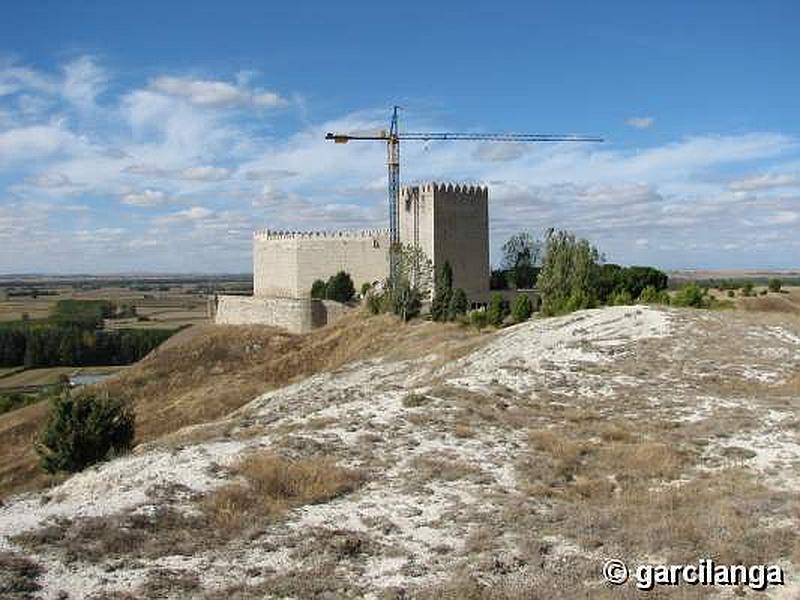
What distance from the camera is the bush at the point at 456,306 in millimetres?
37806

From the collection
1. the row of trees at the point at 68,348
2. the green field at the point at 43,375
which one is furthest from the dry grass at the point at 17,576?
the row of trees at the point at 68,348

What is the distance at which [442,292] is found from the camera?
40812 mm

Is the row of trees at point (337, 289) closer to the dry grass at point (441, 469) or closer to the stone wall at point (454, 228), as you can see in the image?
the stone wall at point (454, 228)

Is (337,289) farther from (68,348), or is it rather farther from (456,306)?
(68,348)

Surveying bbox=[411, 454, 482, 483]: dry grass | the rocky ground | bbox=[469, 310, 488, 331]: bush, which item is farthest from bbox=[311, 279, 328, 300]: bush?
bbox=[411, 454, 482, 483]: dry grass

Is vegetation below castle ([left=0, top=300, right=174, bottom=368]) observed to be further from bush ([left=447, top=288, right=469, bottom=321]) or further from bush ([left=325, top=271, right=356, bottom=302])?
bush ([left=447, top=288, right=469, bottom=321])

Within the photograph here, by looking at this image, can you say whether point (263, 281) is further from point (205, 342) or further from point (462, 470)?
point (462, 470)

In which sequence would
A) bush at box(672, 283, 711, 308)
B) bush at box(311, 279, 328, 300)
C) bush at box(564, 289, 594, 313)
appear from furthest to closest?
bush at box(311, 279, 328, 300), bush at box(672, 283, 711, 308), bush at box(564, 289, 594, 313)

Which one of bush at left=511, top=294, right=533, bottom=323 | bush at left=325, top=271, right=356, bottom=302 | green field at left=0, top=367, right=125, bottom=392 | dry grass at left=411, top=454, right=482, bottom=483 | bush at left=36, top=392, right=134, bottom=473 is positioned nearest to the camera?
dry grass at left=411, top=454, right=482, bottom=483

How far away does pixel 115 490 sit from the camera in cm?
897

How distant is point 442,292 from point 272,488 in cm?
3216

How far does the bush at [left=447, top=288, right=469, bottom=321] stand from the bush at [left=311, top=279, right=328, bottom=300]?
12.6m

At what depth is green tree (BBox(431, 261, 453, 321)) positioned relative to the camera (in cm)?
3856

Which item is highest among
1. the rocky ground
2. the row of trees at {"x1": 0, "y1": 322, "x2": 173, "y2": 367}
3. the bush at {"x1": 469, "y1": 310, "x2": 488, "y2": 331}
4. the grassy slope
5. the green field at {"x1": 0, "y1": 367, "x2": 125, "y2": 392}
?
the bush at {"x1": 469, "y1": 310, "x2": 488, "y2": 331}
